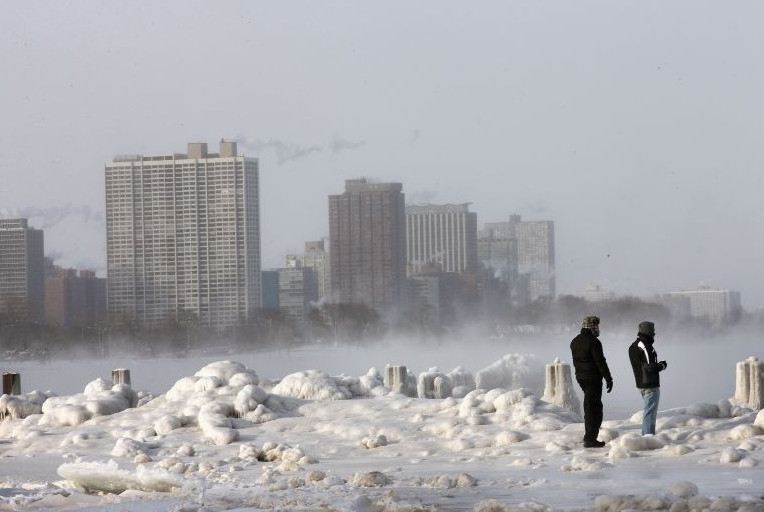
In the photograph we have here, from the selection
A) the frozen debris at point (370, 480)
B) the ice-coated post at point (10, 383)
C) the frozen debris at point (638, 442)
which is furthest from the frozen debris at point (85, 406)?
the frozen debris at point (638, 442)

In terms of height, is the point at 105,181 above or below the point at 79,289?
above

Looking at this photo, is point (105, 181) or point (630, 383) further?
point (105, 181)

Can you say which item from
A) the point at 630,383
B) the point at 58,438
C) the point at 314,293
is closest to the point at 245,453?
the point at 58,438

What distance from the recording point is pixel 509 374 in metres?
34.6

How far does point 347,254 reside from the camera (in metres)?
149

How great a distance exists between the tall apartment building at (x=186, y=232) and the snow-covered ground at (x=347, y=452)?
396 feet

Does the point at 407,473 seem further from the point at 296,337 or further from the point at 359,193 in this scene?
the point at 359,193

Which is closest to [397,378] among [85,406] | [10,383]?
[85,406]

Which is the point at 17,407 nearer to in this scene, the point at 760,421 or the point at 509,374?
the point at 760,421

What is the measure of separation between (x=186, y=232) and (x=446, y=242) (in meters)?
28.4

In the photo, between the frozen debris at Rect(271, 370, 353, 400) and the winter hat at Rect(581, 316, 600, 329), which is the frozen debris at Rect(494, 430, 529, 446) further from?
the frozen debris at Rect(271, 370, 353, 400)

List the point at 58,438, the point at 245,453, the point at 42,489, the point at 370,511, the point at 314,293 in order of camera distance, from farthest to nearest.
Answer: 1. the point at 314,293
2. the point at 58,438
3. the point at 245,453
4. the point at 42,489
5. the point at 370,511

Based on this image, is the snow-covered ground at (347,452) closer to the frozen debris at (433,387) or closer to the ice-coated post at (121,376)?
the ice-coated post at (121,376)

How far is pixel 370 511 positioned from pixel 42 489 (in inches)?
161
